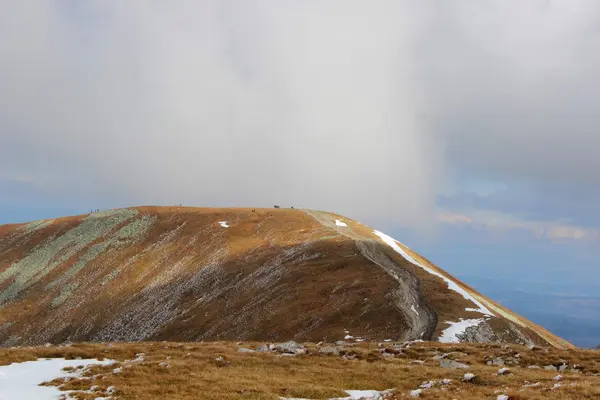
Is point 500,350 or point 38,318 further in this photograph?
point 38,318

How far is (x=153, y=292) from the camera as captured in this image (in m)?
94.7

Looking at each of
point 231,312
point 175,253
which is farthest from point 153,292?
point 231,312

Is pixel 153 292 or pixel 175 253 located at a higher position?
pixel 175 253

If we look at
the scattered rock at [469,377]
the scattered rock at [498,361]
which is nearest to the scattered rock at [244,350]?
the scattered rock at [469,377]

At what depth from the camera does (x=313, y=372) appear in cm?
3109

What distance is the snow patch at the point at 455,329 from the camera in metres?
49.5

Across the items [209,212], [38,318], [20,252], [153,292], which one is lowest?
[38,318]

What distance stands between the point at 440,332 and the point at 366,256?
99.8 feet

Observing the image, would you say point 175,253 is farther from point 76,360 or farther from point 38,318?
point 76,360

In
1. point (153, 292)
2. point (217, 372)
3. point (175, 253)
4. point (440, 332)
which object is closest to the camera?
point (217, 372)

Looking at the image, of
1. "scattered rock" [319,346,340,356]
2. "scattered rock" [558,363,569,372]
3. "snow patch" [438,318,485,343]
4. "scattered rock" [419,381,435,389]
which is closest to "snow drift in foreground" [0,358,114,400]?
"scattered rock" [319,346,340,356]

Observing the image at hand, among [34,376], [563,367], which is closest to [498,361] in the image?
[563,367]

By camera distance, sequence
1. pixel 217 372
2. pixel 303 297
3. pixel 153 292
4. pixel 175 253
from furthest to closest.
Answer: pixel 175 253, pixel 153 292, pixel 303 297, pixel 217 372

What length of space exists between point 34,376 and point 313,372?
747 inches
